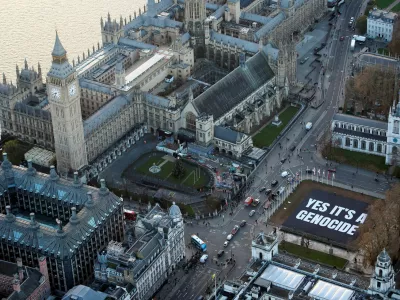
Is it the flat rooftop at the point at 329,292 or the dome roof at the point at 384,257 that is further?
the flat rooftop at the point at 329,292

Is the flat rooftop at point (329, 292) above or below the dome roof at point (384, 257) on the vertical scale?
below

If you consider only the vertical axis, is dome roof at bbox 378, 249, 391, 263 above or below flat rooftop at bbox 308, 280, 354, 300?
above

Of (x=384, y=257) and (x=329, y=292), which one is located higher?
(x=384, y=257)

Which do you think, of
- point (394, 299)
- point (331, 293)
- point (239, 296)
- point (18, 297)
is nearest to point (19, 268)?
point (18, 297)

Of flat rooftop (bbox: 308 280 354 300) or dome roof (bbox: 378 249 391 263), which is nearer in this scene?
dome roof (bbox: 378 249 391 263)

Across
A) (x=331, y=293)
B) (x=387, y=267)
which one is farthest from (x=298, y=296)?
(x=387, y=267)

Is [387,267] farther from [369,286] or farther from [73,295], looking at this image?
[73,295]

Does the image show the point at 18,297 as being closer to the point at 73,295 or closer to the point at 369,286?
the point at 73,295

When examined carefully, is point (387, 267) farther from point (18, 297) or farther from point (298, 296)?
point (18, 297)

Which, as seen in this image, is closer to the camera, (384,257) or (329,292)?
(384,257)
